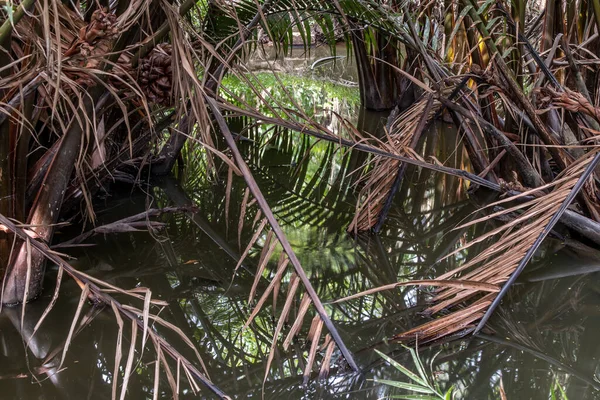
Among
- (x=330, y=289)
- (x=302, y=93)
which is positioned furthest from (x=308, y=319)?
(x=302, y=93)

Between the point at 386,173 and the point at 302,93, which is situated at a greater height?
the point at 302,93

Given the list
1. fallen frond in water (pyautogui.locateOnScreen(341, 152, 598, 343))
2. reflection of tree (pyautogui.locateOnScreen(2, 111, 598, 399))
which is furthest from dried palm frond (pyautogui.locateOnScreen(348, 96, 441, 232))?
fallen frond in water (pyautogui.locateOnScreen(341, 152, 598, 343))

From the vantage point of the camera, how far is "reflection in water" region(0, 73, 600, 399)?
1317 mm

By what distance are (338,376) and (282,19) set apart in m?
1.56

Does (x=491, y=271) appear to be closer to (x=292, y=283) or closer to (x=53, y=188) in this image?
(x=292, y=283)

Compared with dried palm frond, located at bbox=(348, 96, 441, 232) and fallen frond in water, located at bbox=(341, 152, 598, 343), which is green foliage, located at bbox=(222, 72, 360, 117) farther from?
fallen frond in water, located at bbox=(341, 152, 598, 343)

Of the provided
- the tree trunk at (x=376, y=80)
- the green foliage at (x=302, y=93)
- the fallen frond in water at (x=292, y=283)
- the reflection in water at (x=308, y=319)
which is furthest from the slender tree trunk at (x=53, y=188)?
the tree trunk at (x=376, y=80)

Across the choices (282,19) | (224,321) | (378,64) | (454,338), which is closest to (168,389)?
(224,321)

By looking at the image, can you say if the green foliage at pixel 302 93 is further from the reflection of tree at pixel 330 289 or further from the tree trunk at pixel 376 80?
the reflection of tree at pixel 330 289

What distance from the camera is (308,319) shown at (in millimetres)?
1618

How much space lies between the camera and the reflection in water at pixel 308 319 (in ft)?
4.32

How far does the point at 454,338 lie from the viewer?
1457 millimetres

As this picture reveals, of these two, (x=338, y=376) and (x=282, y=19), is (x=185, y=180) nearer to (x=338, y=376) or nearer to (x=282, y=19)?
(x=282, y=19)

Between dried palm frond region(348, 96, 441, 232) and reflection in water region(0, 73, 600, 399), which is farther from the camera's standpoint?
dried palm frond region(348, 96, 441, 232)
